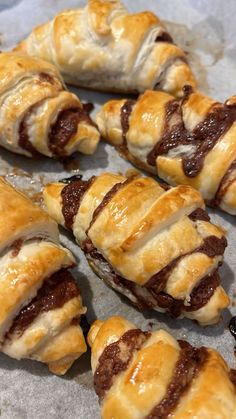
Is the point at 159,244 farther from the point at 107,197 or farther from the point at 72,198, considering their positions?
the point at 72,198

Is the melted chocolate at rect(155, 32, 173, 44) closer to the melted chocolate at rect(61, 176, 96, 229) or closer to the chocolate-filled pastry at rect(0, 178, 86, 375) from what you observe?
the melted chocolate at rect(61, 176, 96, 229)

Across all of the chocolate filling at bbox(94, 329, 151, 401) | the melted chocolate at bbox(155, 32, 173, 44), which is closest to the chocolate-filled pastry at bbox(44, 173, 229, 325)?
the chocolate filling at bbox(94, 329, 151, 401)

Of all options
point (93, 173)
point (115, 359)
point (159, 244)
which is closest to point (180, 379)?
point (115, 359)

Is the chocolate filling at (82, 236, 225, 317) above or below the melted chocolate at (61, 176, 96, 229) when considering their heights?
below

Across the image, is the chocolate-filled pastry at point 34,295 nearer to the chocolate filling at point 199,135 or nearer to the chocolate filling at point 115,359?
the chocolate filling at point 115,359

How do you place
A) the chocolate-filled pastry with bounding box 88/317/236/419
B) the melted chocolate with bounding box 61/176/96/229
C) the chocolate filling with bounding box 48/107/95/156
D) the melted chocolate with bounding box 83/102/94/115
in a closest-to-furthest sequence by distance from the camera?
the chocolate-filled pastry with bounding box 88/317/236/419 < the melted chocolate with bounding box 61/176/96/229 < the chocolate filling with bounding box 48/107/95/156 < the melted chocolate with bounding box 83/102/94/115

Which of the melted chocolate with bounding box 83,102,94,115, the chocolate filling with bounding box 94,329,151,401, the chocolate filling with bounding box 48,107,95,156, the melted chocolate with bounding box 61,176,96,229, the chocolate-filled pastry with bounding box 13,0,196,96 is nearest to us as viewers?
the chocolate filling with bounding box 94,329,151,401
